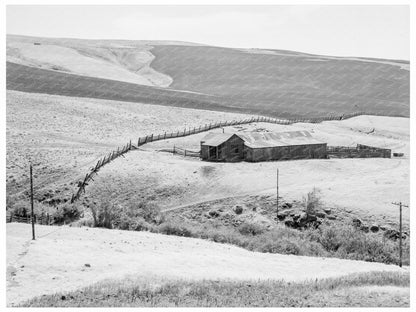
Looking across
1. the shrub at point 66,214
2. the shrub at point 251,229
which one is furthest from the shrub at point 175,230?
the shrub at point 66,214

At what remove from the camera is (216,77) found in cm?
11425

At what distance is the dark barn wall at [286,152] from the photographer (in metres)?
49.0

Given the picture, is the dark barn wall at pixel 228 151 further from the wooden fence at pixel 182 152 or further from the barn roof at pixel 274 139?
the wooden fence at pixel 182 152

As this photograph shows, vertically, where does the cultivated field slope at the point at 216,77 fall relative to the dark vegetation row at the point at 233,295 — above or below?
above

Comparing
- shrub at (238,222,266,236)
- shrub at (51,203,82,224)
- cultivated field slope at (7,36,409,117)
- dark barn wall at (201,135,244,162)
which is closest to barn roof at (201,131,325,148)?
dark barn wall at (201,135,244,162)

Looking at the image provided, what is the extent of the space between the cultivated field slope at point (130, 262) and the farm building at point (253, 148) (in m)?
16.1

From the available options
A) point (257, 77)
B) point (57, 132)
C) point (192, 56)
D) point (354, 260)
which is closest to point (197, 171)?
point (354, 260)

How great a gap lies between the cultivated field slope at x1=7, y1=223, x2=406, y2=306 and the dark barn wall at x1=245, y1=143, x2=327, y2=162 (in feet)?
54.4

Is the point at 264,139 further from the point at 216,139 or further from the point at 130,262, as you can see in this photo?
the point at 130,262

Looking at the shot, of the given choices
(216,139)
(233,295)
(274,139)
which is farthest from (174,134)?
(233,295)

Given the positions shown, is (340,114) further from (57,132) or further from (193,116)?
(57,132)

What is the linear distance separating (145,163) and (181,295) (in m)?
26.6

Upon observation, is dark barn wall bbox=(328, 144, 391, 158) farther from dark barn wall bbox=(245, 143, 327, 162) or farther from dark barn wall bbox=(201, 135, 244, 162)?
dark barn wall bbox=(201, 135, 244, 162)

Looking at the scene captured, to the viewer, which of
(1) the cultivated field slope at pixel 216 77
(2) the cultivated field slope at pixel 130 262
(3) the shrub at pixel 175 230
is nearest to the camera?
(2) the cultivated field slope at pixel 130 262
